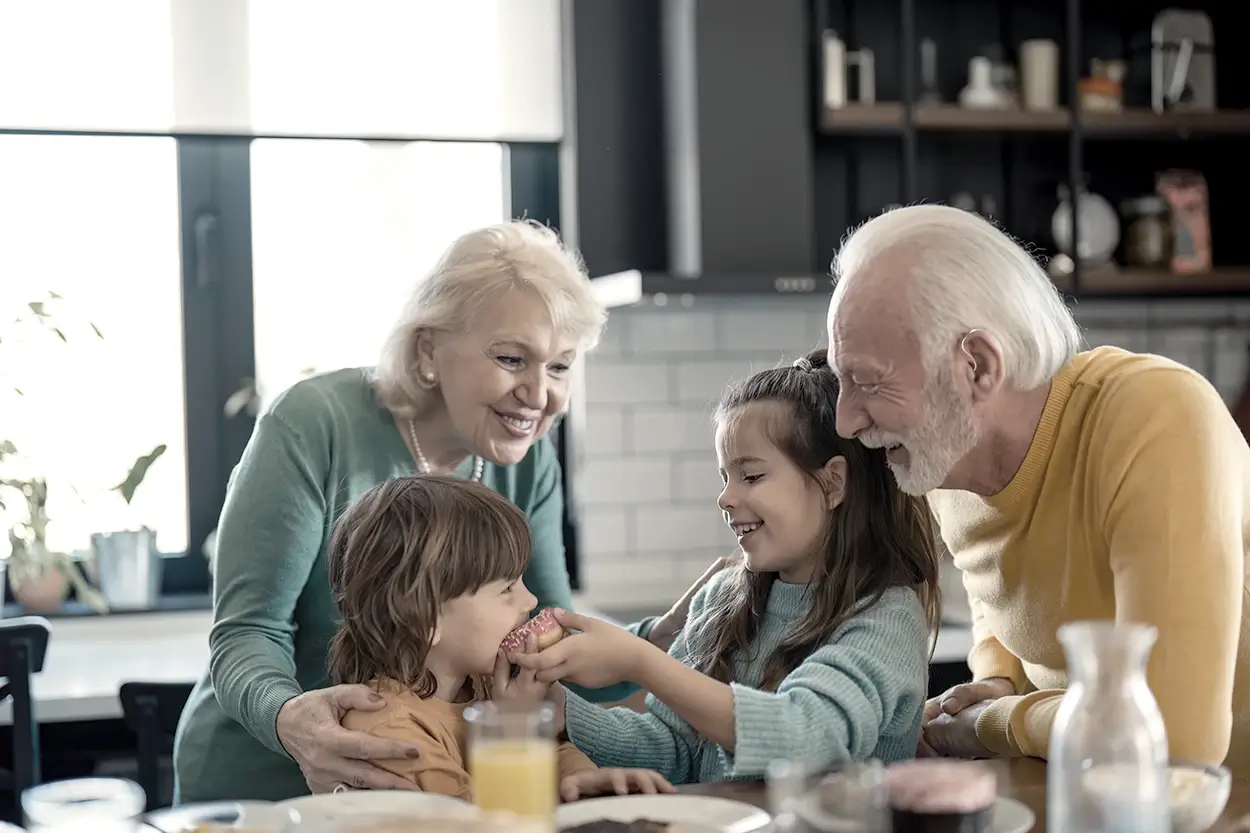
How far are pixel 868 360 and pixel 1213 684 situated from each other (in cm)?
50

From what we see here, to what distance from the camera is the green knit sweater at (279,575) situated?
6.16ft

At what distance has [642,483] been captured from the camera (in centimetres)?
361

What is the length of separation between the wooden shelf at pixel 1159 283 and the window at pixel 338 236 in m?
1.53

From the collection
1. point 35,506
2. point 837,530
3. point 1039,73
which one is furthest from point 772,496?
point 1039,73

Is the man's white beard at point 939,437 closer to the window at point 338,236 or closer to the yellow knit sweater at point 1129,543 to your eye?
the yellow knit sweater at point 1129,543

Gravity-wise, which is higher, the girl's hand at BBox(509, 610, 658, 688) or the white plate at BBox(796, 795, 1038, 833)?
the girl's hand at BBox(509, 610, 658, 688)

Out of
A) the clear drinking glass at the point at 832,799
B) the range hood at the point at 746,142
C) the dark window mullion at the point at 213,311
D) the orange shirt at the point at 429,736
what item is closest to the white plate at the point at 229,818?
the orange shirt at the point at 429,736

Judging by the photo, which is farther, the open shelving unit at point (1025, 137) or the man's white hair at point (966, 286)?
the open shelving unit at point (1025, 137)

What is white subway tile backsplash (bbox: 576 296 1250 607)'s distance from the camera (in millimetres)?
3578

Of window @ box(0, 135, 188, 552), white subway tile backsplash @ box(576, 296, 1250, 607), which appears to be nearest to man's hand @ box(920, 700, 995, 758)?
white subway tile backsplash @ box(576, 296, 1250, 607)

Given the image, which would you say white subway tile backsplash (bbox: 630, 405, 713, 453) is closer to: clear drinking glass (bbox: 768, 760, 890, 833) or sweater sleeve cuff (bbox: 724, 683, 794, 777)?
sweater sleeve cuff (bbox: 724, 683, 794, 777)

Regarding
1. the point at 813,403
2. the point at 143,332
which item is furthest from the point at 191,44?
the point at 813,403

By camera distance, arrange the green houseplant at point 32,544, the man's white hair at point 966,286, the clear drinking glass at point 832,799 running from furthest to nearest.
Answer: the green houseplant at point 32,544
the man's white hair at point 966,286
the clear drinking glass at point 832,799

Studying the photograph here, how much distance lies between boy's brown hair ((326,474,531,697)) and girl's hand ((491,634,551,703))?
9 centimetres
